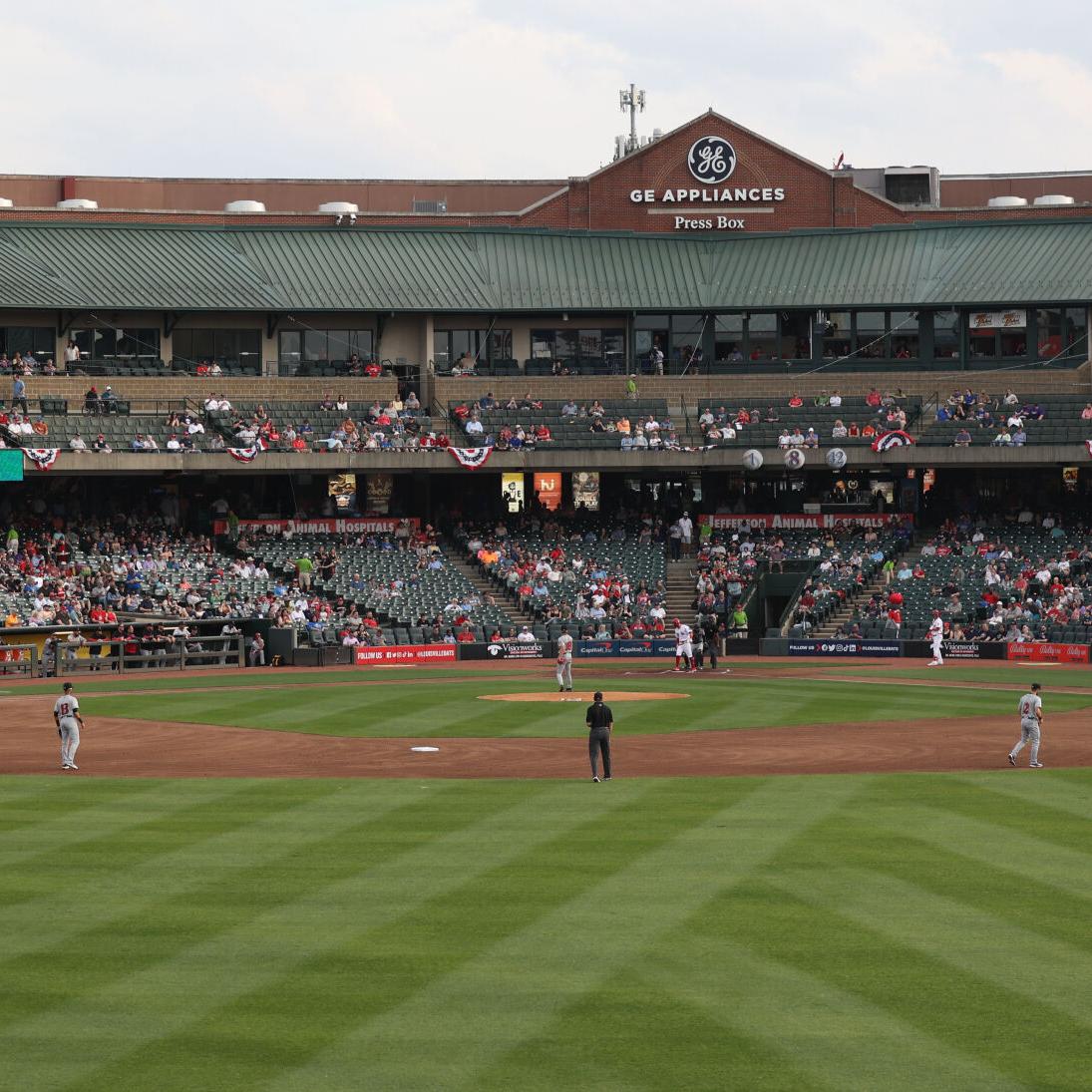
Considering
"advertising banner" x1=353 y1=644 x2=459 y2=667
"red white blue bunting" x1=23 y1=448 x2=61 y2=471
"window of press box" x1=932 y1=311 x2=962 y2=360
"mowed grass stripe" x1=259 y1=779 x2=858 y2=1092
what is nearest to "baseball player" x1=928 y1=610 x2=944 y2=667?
"advertising banner" x1=353 y1=644 x2=459 y2=667

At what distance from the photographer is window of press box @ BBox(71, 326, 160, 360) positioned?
6588 cm

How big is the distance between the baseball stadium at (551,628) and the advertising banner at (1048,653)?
0.38 feet

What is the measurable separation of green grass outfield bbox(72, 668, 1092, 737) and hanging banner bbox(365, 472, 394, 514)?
20.2 metres

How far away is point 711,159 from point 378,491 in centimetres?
2203

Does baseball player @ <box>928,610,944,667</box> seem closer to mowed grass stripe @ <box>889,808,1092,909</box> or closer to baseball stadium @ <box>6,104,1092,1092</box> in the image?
baseball stadium @ <box>6,104,1092,1092</box>

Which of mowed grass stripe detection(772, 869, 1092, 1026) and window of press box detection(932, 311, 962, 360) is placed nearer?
mowed grass stripe detection(772, 869, 1092, 1026)

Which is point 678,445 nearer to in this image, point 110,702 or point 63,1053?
point 110,702

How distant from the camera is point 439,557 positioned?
203 feet

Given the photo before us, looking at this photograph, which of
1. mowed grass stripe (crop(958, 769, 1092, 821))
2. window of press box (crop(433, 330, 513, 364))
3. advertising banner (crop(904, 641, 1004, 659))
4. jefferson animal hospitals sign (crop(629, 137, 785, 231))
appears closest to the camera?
mowed grass stripe (crop(958, 769, 1092, 821))

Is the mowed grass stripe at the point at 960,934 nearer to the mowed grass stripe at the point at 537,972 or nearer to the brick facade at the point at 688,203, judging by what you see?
the mowed grass stripe at the point at 537,972

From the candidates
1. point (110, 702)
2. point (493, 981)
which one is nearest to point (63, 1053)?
point (493, 981)

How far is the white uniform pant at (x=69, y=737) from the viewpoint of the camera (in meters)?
26.9

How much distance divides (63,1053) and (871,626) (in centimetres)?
4447

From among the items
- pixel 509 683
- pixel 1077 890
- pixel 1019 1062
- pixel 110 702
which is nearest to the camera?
pixel 1019 1062
